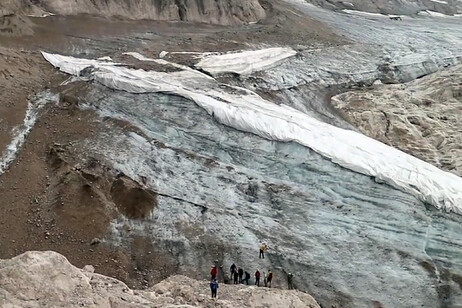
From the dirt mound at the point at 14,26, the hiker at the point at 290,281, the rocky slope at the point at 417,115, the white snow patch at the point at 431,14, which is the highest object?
the white snow patch at the point at 431,14

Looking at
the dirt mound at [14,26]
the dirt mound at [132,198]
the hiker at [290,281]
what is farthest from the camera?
the dirt mound at [14,26]

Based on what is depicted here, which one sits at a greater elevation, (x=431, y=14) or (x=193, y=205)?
(x=431, y=14)

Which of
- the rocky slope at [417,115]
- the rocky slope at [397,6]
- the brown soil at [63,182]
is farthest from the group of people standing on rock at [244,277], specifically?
the rocky slope at [397,6]

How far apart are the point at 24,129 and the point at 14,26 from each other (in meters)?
7.80

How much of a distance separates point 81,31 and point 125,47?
262cm

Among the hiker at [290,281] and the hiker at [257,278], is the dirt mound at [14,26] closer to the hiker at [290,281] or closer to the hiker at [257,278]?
the hiker at [257,278]

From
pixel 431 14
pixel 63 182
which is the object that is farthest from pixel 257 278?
pixel 431 14

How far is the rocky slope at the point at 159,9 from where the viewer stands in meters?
25.5

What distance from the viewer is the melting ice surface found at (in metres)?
15.6

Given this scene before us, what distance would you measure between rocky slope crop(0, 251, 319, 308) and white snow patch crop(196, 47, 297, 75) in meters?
13.3

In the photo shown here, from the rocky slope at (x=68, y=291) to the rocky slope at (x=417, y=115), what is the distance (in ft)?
40.4

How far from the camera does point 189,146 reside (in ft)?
55.9

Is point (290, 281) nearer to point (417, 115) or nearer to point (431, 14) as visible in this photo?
point (417, 115)

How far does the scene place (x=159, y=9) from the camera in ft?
92.3
